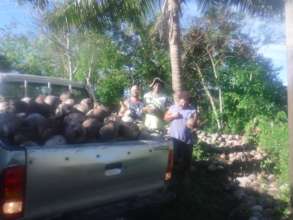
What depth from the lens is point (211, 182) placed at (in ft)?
25.8

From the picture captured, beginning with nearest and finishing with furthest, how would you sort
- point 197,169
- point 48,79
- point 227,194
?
point 48,79, point 227,194, point 197,169

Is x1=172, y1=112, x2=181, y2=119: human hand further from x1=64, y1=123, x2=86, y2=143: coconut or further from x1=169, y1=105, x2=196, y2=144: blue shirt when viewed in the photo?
x1=64, y1=123, x2=86, y2=143: coconut

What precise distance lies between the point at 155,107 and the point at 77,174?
3884mm

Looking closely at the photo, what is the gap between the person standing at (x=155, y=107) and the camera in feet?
25.2

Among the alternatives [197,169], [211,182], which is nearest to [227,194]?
[211,182]

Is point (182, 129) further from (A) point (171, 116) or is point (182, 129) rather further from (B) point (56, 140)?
(B) point (56, 140)

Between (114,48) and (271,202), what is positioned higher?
(114,48)

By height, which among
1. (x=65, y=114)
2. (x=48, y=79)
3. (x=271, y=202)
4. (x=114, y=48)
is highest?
(x=114, y=48)

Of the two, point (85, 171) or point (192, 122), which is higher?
point (192, 122)

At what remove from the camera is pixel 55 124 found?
4574 millimetres

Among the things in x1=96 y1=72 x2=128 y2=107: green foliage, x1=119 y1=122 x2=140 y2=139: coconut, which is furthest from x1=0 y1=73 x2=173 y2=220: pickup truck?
x1=96 y1=72 x2=128 y2=107: green foliage

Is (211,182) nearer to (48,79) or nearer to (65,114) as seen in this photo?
(48,79)

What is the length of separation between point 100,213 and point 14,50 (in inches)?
890

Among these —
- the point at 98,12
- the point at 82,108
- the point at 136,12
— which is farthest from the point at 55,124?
the point at 136,12
